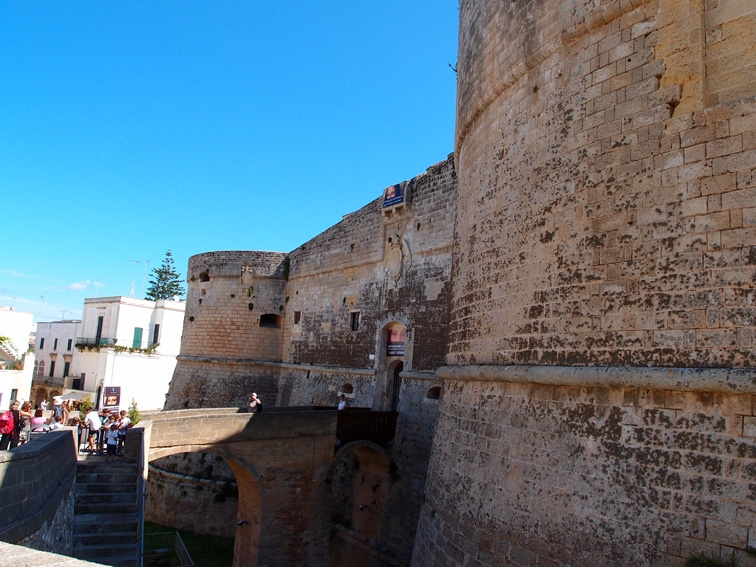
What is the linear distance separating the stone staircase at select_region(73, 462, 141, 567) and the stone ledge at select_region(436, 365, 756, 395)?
4259 mm

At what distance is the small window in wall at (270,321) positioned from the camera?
16.8 metres

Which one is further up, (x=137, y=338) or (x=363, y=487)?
(x=137, y=338)

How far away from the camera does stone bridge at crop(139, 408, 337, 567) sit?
9227 mm

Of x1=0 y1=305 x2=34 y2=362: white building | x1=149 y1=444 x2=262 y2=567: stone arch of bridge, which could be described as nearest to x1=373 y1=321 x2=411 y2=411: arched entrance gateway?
x1=149 y1=444 x2=262 y2=567: stone arch of bridge

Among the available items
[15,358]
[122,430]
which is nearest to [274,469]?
[122,430]

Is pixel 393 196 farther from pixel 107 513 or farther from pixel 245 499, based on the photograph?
pixel 107 513

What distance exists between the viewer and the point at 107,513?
263 inches

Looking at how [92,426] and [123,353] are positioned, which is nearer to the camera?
[92,426]

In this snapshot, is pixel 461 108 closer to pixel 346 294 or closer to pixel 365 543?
pixel 346 294

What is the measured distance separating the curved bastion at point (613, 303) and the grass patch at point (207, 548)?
8027mm

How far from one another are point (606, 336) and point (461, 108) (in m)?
3.97

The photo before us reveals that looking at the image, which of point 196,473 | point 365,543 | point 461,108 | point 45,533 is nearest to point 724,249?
point 461,108

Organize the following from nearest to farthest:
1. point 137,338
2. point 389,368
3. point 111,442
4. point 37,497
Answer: point 37,497
point 111,442
point 389,368
point 137,338

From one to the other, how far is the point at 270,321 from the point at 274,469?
779cm
